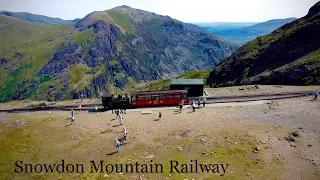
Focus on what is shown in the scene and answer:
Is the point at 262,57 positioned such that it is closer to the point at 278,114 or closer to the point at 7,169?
the point at 278,114

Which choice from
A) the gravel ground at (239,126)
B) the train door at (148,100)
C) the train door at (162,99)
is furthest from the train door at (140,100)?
the train door at (162,99)

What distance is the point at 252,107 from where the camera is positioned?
154ft

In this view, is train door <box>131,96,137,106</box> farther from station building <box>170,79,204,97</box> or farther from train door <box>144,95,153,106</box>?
station building <box>170,79,204,97</box>

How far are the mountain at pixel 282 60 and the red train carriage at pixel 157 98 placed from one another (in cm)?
4880

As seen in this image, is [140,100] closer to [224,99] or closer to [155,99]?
[155,99]

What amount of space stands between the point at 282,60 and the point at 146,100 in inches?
4797

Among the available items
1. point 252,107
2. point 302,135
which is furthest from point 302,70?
point 302,135

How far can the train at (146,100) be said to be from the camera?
5044 centimetres

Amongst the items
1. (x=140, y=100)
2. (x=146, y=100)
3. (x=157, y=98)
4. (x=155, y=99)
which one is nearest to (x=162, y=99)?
(x=157, y=98)

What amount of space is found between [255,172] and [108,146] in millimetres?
19608

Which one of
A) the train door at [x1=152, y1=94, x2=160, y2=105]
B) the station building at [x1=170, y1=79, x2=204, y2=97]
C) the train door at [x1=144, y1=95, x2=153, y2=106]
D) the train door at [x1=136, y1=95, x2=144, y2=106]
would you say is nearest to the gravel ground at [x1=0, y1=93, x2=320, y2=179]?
the train door at [x1=144, y1=95, x2=153, y2=106]

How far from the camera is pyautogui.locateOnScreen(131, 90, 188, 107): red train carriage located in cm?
5062

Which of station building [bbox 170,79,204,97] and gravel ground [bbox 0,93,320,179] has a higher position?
station building [bbox 170,79,204,97]

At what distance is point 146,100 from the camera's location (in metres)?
50.8
